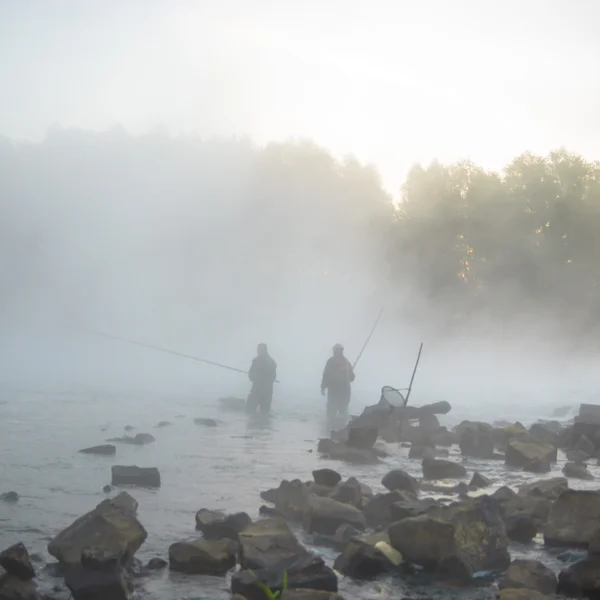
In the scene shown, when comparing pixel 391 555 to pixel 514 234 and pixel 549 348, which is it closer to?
pixel 514 234

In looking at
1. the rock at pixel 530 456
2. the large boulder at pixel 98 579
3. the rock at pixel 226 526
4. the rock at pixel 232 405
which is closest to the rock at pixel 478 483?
the rock at pixel 530 456

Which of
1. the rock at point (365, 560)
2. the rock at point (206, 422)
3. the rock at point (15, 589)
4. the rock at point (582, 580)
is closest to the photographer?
the rock at point (15, 589)

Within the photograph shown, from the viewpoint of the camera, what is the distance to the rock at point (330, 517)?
31.3 feet

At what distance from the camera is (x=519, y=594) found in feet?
22.6

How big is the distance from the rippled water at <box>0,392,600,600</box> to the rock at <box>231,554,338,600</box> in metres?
0.30

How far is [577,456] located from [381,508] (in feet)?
25.3

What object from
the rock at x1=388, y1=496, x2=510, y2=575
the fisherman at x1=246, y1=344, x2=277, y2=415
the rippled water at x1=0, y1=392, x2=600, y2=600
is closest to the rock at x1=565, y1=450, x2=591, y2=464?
the rippled water at x1=0, y1=392, x2=600, y2=600

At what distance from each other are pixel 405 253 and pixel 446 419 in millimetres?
32926

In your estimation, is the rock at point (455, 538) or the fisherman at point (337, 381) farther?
the fisherman at point (337, 381)

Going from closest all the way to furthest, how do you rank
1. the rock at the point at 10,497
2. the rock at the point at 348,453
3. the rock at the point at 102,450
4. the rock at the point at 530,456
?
the rock at the point at 10,497 < the rock at the point at 530,456 < the rock at the point at 348,453 < the rock at the point at 102,450

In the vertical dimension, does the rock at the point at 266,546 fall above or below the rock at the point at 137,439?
above

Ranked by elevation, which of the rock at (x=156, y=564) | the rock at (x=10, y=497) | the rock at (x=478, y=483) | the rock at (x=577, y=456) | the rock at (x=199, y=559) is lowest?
the rock at (x=10, y=497)

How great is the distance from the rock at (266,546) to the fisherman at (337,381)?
591 inches

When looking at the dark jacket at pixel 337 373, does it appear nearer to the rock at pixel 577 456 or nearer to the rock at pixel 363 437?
the rock at pixel 363 437
